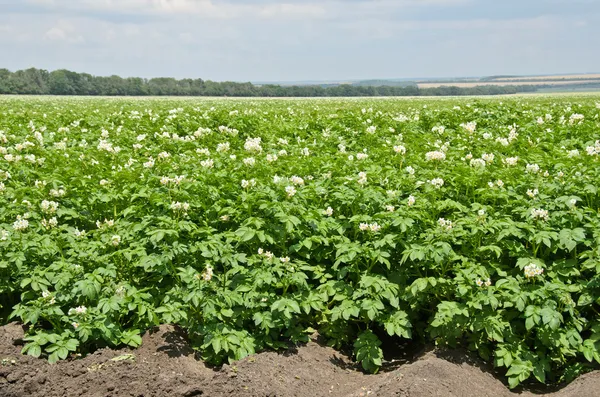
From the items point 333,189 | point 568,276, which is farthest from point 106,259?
point 568,276

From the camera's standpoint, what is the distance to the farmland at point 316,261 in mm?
4547

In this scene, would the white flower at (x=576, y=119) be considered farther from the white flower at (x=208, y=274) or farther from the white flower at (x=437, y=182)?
the white flower at (x=208, y=274)

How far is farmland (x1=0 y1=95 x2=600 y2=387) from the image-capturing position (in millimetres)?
4547

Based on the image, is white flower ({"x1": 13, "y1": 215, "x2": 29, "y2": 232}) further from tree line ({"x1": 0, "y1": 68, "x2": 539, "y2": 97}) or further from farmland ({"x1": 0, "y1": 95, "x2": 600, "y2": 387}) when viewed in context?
tree line ({"x1": 0, "y1": 68, "x2": 539, "y2": 97})

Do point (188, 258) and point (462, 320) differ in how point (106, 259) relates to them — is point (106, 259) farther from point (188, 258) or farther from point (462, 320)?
point (462, 320)

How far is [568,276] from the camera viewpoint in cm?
475

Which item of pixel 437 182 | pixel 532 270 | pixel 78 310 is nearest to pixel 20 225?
pixel 78 310

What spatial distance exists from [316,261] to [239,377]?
1594 millimetres

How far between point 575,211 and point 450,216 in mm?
1123

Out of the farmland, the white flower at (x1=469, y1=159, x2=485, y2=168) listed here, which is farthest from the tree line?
the farmland

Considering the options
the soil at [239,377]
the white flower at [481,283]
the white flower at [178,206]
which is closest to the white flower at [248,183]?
the white flower at [178,206]

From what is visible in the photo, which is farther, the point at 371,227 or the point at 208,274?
the point at 371,227

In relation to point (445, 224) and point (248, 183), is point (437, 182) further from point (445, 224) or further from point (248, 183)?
point (248, 183)

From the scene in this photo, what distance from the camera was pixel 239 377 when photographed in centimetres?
422
